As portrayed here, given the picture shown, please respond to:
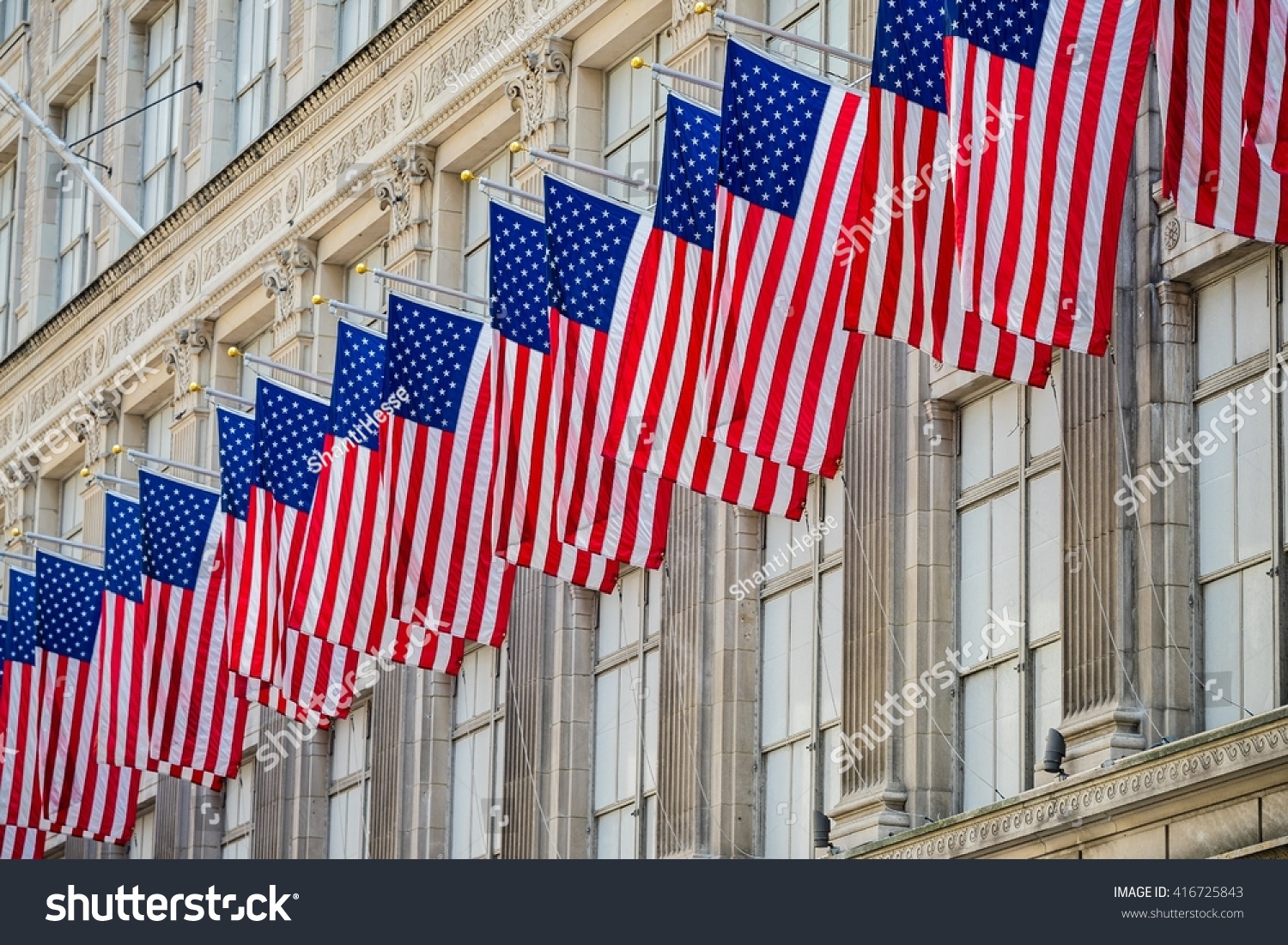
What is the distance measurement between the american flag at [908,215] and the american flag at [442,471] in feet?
24.4

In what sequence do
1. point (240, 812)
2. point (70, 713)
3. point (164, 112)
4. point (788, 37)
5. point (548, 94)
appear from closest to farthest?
point (788, 37) < point (548, 94) < point (70, 713) < point (240, 812) < point (164, 112)

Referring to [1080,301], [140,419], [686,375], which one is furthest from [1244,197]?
[140,419]

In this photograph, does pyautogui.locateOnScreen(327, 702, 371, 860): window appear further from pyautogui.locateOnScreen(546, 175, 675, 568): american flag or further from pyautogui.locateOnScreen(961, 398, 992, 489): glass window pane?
pyautogui.locateOnScreen(961, 398, 992, 489): glass window pane

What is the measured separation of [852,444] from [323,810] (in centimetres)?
1349

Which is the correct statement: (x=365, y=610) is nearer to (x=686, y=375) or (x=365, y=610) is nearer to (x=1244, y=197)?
(x=686, y=375)

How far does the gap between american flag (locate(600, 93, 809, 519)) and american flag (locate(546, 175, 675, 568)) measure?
0.71 meters

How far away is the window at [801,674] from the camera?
28.2 m

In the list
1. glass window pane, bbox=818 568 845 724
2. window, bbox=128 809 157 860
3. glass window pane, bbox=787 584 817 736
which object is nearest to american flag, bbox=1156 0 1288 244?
glass window pane, bbox=818 568 845 724

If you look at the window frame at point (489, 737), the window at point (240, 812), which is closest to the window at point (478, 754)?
the window frame at point (489, 737)

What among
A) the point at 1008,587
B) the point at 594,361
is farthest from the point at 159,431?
the point at 1008,587

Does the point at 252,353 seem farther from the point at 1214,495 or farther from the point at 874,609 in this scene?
the point at 1214,495

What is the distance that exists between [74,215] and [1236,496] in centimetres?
3302

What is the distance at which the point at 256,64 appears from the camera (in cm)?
4506

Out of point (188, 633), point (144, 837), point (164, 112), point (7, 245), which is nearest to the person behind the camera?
point (188, 633)
